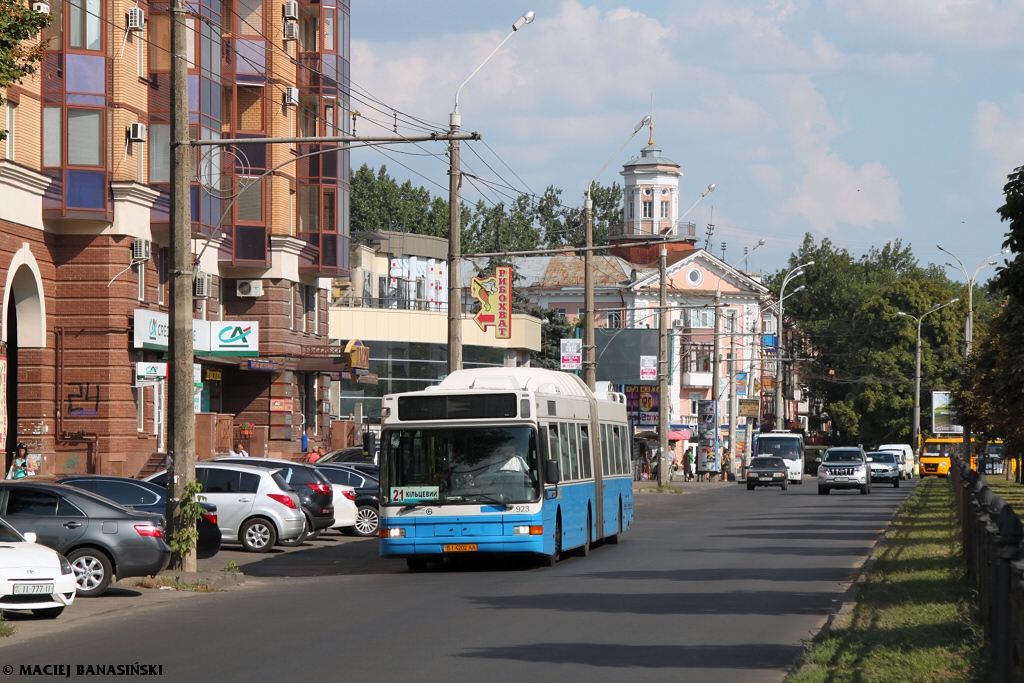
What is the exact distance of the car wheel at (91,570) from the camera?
17797 mm

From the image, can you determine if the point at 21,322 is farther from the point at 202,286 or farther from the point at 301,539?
the point at 301,539

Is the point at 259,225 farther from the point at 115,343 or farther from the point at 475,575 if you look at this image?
the point at 475,575

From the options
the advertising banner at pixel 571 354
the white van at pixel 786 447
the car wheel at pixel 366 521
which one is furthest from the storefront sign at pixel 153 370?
the white van at pixel 786 447

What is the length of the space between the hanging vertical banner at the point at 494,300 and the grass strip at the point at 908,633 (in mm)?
18017

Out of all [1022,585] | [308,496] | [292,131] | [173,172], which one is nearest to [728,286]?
[292,131]

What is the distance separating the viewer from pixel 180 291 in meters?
20.3

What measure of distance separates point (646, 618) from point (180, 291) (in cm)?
874

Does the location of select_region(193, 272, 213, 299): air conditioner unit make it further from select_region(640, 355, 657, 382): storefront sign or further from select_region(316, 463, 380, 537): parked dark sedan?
select_region(640, 355, 657, 382): storefront sign

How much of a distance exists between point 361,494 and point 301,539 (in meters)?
4.75

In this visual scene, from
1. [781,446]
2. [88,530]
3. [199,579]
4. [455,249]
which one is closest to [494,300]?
[455,249]

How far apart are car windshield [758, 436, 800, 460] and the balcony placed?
3132cm

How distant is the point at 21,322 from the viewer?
37188mm

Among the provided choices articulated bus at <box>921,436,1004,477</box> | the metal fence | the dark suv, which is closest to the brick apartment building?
the dark suv

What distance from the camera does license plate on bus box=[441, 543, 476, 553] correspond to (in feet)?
69.3
